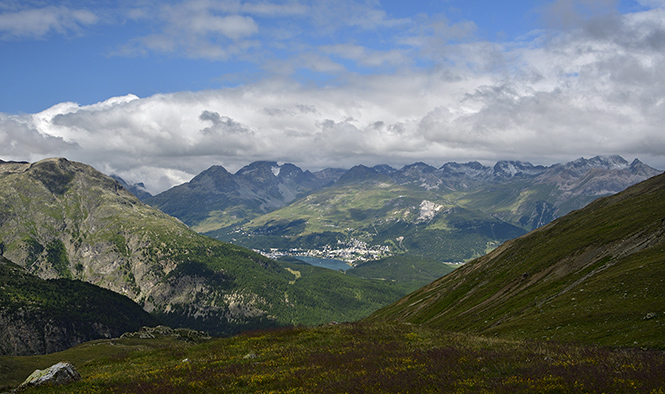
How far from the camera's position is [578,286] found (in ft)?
210

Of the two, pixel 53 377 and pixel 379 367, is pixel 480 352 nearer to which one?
pixel 379 367

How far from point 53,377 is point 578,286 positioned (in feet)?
245

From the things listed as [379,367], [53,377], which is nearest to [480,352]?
[379,367]

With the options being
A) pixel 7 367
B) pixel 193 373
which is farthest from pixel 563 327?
pixel 7 367

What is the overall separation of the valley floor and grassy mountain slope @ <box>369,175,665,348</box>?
11.6 metres

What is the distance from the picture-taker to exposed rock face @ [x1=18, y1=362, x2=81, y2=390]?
32069 mm

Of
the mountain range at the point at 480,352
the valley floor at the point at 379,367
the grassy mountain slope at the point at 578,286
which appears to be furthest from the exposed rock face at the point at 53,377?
the grassy mountain slope at the point at 578,286

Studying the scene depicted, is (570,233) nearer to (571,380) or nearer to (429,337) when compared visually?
(429,337)

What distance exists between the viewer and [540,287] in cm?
7894

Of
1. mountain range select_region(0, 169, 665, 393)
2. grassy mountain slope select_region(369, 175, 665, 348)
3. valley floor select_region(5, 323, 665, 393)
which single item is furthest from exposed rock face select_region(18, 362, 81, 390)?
grassy mountain slope select_region(369, 175, 665, 348)

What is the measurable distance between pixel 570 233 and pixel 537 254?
1385 cm

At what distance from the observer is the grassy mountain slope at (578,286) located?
4156cm

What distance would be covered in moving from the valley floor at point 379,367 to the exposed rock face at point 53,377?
52.6 inches

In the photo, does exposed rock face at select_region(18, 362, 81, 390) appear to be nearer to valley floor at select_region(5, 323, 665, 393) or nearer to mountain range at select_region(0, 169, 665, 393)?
valley floor at select_region(5, 323, 665, 393)
